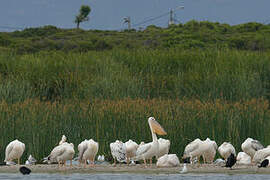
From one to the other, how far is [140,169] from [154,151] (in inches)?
23.0

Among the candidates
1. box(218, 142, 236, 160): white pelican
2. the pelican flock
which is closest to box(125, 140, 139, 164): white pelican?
the pelican flock

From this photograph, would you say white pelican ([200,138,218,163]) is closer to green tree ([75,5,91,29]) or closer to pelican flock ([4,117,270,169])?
pelican flock ([4,117,270,169])

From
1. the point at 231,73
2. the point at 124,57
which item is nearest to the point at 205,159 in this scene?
the point at 231,73

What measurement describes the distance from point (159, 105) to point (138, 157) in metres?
3.66

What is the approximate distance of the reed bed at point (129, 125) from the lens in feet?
57.4

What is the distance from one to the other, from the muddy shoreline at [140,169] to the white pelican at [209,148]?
10.8 inches

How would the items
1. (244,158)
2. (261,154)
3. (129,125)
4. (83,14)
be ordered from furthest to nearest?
(83,14) < (129,125) < (244,158) < (261,154)

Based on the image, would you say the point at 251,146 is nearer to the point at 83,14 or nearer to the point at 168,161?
the point at 168,161

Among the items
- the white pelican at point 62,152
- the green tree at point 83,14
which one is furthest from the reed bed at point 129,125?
the green tree at point 83,14

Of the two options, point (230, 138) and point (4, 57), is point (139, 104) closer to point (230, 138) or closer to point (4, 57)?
point (230, 138)

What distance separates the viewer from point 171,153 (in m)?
17.4

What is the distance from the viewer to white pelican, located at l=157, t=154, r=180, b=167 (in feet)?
52.0

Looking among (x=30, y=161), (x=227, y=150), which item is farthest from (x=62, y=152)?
(x=227, y=150)

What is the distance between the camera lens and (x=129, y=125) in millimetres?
17844
